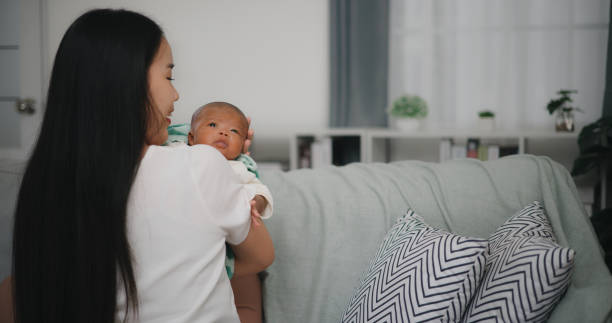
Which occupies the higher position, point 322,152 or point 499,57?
point 499,57

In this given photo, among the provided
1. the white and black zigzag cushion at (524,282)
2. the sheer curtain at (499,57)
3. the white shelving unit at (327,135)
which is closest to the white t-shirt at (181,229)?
the white and black zigzag cushion at (524,282)

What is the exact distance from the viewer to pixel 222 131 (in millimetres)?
1176

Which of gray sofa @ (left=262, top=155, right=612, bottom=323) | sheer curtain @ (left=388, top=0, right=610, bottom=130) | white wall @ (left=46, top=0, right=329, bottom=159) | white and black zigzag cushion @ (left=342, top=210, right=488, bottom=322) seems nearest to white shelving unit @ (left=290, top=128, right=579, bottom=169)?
sheer curtain @ (left=388, top=0, right=610, bottom=130)

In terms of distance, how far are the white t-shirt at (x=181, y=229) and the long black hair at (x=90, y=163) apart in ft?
0.07

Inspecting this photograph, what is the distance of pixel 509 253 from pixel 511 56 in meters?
2.37

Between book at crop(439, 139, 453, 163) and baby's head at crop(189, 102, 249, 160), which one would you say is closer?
baby's head at crop(189, 102, 249, 160)

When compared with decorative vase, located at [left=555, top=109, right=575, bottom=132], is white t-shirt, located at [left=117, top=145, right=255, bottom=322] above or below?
below

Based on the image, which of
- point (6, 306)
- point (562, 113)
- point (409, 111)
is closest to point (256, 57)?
point (409, 111)

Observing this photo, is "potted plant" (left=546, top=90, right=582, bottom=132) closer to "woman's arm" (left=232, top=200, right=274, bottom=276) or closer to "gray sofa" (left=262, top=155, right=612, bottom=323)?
"gray sofa" (left=262, top=155, right=612, bottom=323)

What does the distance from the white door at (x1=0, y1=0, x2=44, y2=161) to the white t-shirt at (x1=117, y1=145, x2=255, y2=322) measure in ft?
10.6

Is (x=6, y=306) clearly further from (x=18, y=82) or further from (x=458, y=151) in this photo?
(x=18, y=82)

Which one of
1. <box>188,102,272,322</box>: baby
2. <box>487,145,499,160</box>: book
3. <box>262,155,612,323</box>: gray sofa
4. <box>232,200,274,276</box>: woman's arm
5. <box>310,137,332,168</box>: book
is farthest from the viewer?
<box>310,137,332,168</box>: book

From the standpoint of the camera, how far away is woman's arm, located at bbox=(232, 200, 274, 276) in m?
0.88

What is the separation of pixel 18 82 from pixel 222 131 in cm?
309
